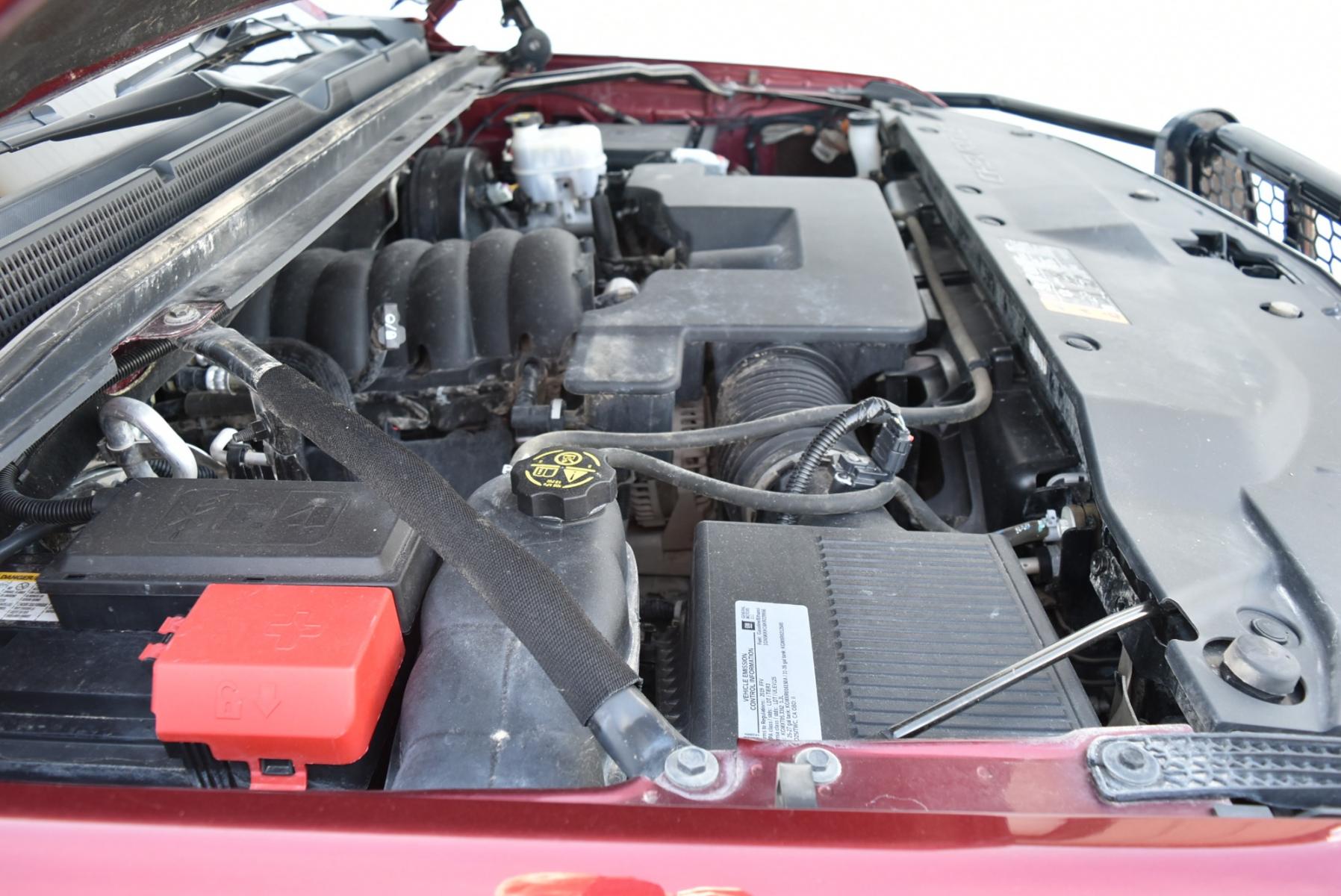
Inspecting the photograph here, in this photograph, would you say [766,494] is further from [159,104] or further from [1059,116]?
[1059,116]

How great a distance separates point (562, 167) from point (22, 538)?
1333mm

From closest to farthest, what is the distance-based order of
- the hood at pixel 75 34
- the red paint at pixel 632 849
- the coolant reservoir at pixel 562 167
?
the red paint at pixel 632 849 → the hood at pixel 75 34 → the coolant reservoir at pixel 562 167

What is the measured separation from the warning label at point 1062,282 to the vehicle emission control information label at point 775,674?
590 mm

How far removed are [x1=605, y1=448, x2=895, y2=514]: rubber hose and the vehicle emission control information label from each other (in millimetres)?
151

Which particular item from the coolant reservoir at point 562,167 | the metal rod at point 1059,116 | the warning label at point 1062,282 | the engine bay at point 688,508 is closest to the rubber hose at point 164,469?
the engine bay at point 688,508

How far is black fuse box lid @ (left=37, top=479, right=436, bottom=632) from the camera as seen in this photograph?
71cm

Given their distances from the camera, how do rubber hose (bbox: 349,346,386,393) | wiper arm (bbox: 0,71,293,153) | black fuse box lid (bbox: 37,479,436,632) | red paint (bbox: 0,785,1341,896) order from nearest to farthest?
red paint (bbox: 0,785,1341,896)
black fuse box lid (bbox: 37,479,436,632)
wiper arm (bbox: 0,71,293,153)
rubber hose (bbox: 349,346,386,393)

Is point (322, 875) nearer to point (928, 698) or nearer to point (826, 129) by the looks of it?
point (928, 698)

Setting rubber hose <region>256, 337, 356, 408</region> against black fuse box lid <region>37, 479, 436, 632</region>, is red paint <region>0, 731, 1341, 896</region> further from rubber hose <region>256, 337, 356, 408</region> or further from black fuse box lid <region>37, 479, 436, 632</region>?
rubber hose <region>256, 337, 356, 408</region>

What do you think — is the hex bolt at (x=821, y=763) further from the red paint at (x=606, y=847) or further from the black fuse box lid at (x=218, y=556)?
the black fuse box lid at (x=218, y=556)

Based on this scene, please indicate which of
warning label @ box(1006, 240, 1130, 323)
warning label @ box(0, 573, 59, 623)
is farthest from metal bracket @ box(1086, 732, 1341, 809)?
warning label @ box(0, 573, 59, 623)

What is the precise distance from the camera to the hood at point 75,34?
586 mm

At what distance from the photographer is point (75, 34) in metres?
0.63

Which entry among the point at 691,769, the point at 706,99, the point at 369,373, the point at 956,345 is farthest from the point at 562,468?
the point at 706,99
